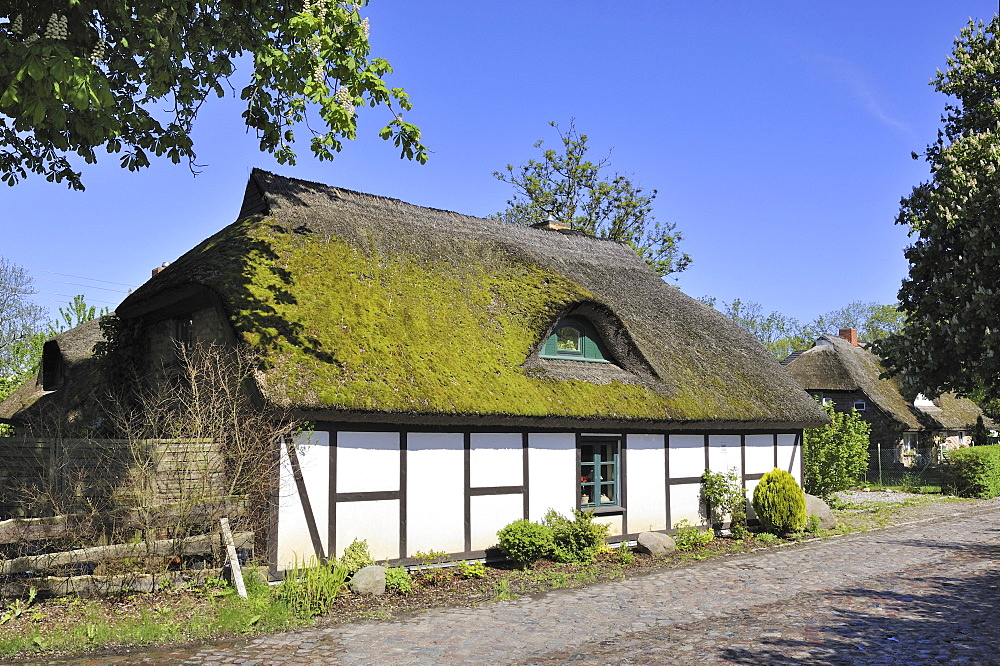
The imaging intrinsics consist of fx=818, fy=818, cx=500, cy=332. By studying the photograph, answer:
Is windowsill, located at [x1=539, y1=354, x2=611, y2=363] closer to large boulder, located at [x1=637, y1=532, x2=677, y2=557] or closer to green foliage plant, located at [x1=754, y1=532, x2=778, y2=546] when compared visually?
large boulder, located at [x1=637, y1=532, x2=677, y2=557]

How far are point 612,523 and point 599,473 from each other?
0.88m

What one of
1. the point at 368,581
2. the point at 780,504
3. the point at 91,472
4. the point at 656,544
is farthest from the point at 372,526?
the point at 780,504

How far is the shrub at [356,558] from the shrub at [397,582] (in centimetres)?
36

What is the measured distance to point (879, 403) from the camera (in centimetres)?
3328

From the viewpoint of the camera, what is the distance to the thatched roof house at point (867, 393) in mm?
33531

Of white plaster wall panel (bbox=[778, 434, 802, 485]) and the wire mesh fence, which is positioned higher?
white plaster wall panel (bbox=[778, 434, 802, 485])

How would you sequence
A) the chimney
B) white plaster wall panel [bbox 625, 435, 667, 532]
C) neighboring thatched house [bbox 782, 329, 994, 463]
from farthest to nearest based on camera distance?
the chimney → neighboring thatched house [bbox 782, 329, 994, 463] → white plaster wall panel [bbox 625, 435, 667, 532]

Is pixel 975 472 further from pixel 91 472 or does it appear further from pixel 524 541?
pixel 91 472

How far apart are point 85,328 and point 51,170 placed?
43.1 ft

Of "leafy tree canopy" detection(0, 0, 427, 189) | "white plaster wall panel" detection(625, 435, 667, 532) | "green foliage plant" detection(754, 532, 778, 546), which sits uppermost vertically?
"leafy tree canopy" detection(0, 0, 427, 189)

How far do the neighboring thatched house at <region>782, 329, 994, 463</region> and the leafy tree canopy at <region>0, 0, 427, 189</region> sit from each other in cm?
2849

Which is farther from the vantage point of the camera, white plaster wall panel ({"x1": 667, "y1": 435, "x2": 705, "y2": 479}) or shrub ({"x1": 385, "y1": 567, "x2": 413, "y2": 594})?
white plaster wall panel ({"x1": 667, "y1": 435, "x2": 705, "y2": 479})

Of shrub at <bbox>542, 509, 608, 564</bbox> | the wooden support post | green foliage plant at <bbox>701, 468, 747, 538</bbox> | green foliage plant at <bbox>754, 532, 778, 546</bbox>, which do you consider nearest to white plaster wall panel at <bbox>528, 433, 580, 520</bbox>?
shrub at <bbox>542, 509, 608, 564</bbox>

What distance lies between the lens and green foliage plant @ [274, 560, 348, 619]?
9344mm
